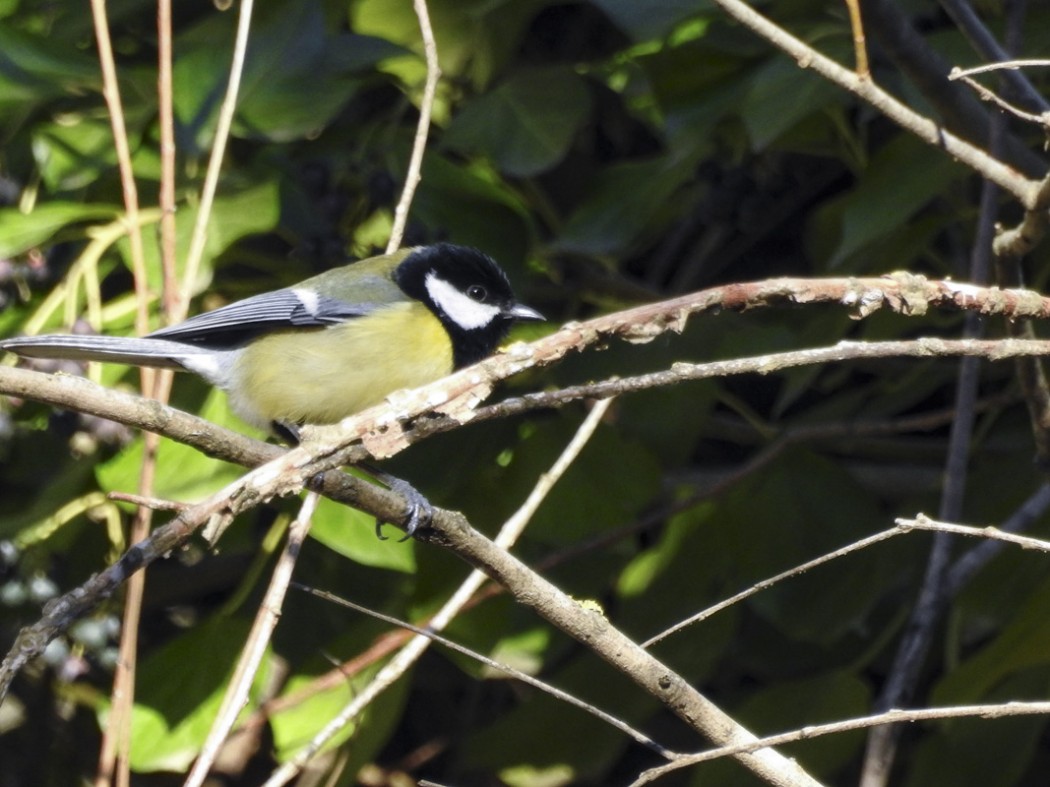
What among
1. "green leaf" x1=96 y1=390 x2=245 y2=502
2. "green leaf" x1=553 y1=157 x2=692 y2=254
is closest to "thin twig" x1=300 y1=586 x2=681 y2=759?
"green leaf" x1=96 y1=390 x2=245 y2=502

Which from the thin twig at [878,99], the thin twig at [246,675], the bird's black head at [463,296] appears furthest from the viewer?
the bird's black head at [463,296]

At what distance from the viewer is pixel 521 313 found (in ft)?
6.93

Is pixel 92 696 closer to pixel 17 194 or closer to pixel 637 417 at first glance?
pixel 17 194

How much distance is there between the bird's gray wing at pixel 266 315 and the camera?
6.17ft

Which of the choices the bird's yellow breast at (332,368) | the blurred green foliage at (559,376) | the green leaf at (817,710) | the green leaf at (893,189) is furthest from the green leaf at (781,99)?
the green leaf at (817,710)

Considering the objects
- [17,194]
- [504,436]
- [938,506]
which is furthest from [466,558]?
[17,194]

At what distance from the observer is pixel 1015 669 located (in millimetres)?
1846

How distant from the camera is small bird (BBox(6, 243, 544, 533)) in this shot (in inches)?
78.8

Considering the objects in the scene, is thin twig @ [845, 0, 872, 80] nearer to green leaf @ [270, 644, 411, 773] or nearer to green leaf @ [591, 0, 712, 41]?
green leaf @ [591, 0, 712, 41]

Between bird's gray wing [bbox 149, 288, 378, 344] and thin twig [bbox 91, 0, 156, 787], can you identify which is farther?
bird's gray wing [bbox 149, 288, 378, 344]

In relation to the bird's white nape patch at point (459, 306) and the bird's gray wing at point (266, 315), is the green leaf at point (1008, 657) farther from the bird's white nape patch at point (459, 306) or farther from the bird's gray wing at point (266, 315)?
the bird's gray wing at point (266, 315)

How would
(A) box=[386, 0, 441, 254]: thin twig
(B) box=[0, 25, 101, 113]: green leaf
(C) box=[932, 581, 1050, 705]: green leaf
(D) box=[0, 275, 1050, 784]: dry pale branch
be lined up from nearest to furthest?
1. (D) box=[0, 275, 1050, 784]: dry pale branch
2. (A) box=[386, 0, 441, 254]: thin twig
3. (C) box=[932, 581, 1050, 705]: green leaf
4. (B) box=[0, 25, 101, 113]: green leaf

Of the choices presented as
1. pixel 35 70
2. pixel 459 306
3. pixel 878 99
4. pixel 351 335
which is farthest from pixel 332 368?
pixel 878 99

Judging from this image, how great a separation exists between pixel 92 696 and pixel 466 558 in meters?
1.63
